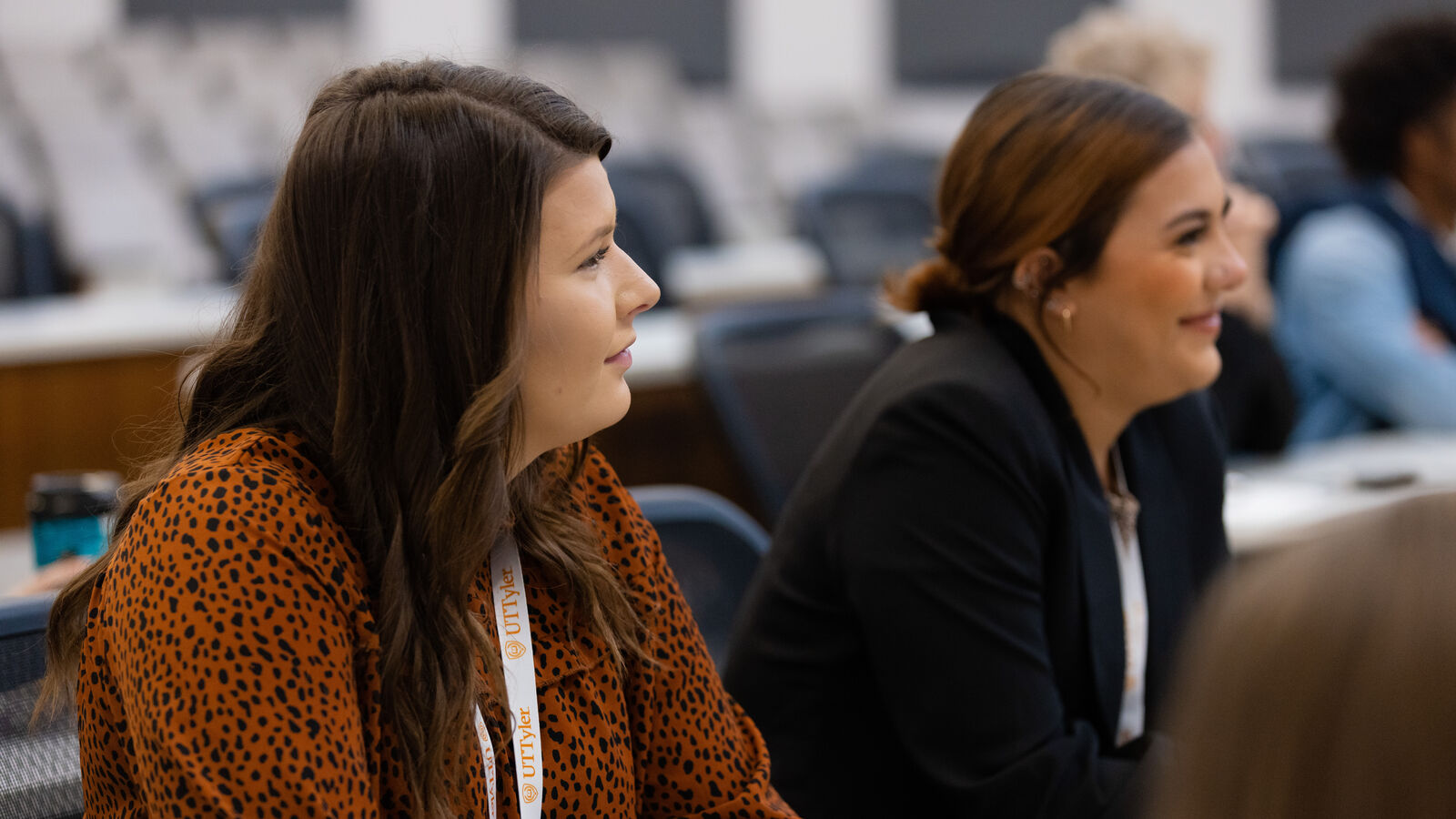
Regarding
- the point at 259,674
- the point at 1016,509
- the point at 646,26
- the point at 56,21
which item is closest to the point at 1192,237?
the point at 1016,509

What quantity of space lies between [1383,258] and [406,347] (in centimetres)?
232

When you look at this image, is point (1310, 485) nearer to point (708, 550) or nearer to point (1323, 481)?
point (1323, 481)

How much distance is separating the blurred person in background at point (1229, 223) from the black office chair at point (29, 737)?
1.73 m

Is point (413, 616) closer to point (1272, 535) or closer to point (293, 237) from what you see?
point (293, 237)


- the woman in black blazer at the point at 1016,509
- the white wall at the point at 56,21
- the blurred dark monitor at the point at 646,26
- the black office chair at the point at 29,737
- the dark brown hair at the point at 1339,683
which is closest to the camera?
the dark brown hair at the point at 1339,683

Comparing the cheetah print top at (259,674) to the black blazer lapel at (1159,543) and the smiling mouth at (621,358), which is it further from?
the black blazer lapel at (1159,543)

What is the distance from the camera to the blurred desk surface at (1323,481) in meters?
1.88

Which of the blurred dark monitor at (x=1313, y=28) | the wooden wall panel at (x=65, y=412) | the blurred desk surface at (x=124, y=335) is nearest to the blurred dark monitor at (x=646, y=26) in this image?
the blurred dark monitor at (x=1313, y=28)

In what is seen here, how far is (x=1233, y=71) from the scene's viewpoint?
9156mm

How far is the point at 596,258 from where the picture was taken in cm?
103

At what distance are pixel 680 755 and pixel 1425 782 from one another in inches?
29.6

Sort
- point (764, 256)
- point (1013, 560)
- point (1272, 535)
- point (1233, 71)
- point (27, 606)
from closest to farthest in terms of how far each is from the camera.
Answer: point (27, 606), point (1013, 560), point (1272, 535), point (764, 256), point (1233, 71)

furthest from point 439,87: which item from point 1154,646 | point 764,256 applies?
point 764,256

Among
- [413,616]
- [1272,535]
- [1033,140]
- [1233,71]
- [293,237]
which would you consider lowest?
[1233,71]
